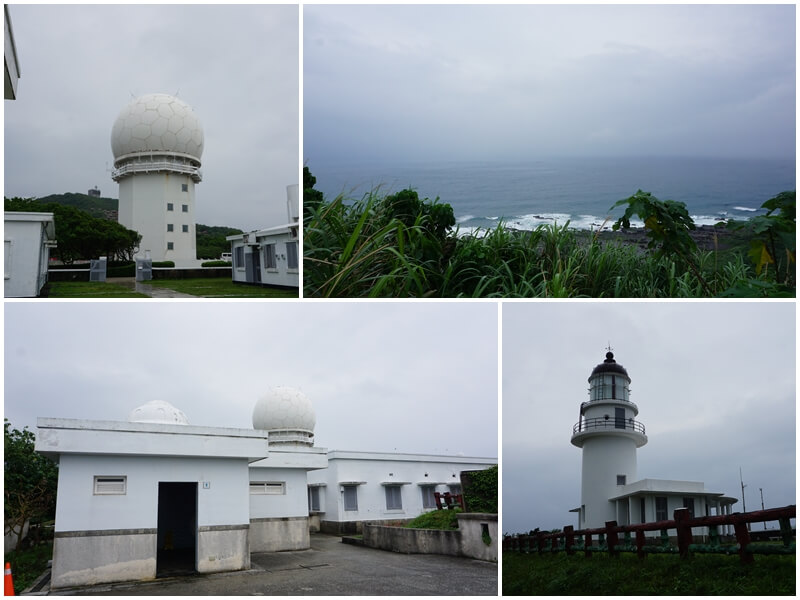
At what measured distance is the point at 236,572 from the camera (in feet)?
22.8

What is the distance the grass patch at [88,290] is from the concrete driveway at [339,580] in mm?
2930

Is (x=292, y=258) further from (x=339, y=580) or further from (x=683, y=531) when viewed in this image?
(x=683, y=531)

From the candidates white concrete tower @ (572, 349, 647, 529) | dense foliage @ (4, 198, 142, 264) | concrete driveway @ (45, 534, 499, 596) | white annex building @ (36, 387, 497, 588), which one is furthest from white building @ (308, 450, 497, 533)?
white concrete tower @ (572, 349, 647, 529)

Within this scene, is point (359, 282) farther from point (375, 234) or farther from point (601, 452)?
point (601, 452)

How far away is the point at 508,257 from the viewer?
4.29 m

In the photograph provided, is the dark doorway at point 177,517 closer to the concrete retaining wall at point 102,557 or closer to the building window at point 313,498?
the concrete retaining wall at point 102,557

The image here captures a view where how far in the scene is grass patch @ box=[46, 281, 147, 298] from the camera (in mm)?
6992

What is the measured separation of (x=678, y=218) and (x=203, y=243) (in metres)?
9.80

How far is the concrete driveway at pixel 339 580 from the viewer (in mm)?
5574

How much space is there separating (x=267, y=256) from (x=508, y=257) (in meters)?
4.78

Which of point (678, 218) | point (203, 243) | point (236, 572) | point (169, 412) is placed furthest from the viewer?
point (203, 243)

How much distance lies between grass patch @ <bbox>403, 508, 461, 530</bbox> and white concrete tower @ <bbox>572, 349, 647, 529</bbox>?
2.29 metres

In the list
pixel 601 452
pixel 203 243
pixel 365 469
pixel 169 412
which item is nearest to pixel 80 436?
pixel 169 412

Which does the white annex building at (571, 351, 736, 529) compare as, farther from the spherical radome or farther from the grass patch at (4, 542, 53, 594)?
the spherical radome
